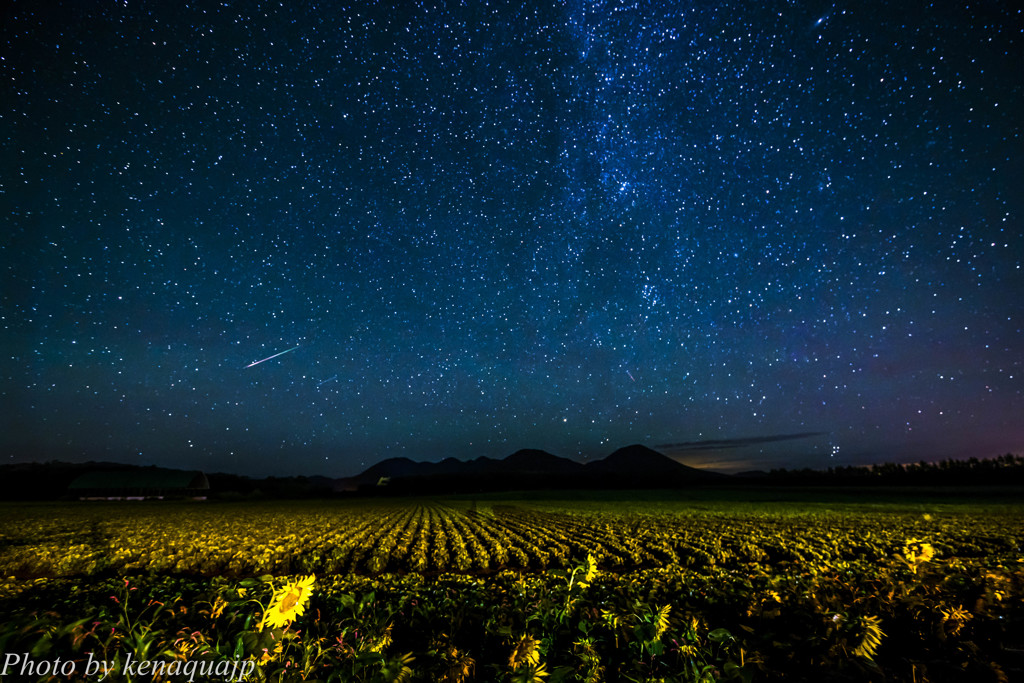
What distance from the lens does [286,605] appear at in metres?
2.47

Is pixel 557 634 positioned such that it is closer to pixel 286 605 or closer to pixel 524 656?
pixel 524 656

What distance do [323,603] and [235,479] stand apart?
15171cm

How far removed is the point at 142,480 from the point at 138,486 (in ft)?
7.13

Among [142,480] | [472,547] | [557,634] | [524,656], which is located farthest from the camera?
[142,480]

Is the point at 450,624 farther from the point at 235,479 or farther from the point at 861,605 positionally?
the point at 235,479

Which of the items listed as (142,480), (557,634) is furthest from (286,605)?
(142,480)

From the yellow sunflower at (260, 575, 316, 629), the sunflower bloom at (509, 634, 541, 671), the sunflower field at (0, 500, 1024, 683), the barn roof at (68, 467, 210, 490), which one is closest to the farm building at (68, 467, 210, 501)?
the barn roof at (68, 467, 210, 490)

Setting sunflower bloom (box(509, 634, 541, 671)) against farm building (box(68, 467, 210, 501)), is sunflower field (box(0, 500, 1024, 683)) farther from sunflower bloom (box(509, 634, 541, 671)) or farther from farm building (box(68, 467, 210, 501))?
farm building (box(68, 467, 210, 501))

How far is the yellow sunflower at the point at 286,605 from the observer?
2344 millimetres

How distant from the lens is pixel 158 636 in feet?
8.04

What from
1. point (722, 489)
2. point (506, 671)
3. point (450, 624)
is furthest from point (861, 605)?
point (722, 489)

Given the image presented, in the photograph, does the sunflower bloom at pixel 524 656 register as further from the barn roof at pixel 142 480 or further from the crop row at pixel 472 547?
the barn roof at pixel 142 480

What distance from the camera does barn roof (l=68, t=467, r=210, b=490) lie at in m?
86.6

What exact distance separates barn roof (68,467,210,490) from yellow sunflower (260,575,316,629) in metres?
112
